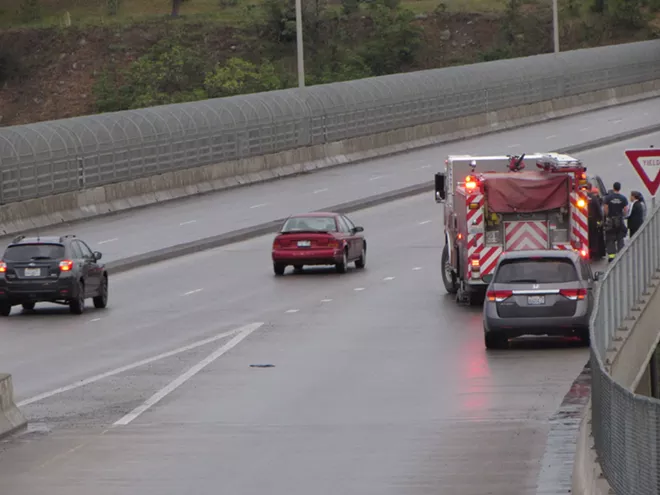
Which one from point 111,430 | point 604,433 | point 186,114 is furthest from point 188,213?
point 604,433

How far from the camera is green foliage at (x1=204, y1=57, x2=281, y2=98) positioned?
362 ft

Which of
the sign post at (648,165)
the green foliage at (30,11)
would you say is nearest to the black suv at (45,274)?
the sign post at (648,165)

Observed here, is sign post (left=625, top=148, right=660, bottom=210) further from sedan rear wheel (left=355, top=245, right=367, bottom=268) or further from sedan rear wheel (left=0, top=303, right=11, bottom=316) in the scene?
sedan rear wheel (left=0, top=303, right=11, bottom=316)

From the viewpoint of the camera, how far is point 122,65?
130 metres

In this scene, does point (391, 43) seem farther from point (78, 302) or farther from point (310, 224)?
point (78, 302)

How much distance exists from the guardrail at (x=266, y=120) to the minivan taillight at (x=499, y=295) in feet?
87.2

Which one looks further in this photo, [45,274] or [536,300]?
[45,274]

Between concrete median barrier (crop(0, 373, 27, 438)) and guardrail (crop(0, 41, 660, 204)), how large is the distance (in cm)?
3097

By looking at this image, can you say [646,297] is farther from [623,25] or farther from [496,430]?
[623,25]

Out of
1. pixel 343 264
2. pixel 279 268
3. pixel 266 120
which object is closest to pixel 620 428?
pixel 343 264

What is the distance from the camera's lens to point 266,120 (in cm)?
6512

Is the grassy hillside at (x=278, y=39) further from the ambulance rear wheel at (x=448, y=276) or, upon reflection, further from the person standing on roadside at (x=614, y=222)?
the ambulance rear wheel at (x=448, y=276)

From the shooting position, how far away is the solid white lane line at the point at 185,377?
21.3 metres

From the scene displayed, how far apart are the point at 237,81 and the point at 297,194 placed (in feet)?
181
